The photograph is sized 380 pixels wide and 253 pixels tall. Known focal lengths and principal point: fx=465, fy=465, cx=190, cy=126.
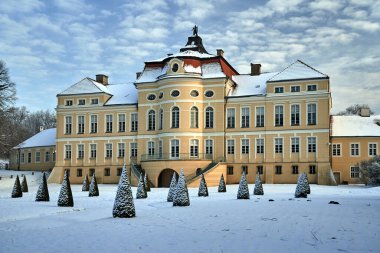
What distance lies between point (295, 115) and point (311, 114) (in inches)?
59.6

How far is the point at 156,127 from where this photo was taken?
48.7m

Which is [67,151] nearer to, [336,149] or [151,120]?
[151,120]

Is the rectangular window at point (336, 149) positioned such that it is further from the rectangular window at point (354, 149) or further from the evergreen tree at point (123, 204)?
the evergreen tree at point (123, 204)

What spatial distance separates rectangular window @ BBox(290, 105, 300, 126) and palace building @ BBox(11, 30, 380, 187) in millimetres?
96

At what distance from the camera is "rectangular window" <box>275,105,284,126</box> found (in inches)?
1788

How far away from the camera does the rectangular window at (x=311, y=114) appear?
44.1 metres

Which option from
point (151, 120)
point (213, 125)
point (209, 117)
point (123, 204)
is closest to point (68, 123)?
point (151, 120)

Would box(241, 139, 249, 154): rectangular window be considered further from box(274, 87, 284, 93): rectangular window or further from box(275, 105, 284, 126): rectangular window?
box(274, 87, 284, 93): rectangular window

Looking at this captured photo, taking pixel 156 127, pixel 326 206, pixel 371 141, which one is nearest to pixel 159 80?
pixel 156 127

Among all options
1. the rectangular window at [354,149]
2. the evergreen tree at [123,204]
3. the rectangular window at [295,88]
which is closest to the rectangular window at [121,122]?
the rectangular window at [295,88]

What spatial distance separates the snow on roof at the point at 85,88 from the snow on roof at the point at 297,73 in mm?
19652

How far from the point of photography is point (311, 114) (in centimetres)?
4428

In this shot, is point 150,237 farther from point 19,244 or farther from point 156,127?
point 156,127

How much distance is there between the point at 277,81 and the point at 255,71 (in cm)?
687
